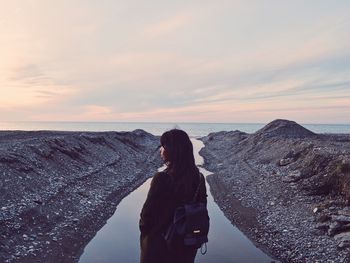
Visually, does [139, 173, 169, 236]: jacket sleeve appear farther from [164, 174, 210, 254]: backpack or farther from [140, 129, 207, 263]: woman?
[164, 174, 210, 254]: backpack

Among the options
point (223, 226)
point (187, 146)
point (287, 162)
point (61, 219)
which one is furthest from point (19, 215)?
point (287, 162)

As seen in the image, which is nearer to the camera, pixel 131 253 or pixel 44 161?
pixel 131 253

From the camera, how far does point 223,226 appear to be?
65.8 ft

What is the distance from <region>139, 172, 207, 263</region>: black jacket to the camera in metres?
5.14

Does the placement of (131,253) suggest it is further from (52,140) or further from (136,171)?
(136,171)

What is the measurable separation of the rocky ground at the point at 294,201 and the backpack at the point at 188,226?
10.7m

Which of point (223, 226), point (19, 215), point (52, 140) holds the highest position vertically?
point (52, 140)

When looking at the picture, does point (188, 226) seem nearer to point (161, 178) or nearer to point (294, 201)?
point (161, 178)

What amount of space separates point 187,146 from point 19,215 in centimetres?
1380

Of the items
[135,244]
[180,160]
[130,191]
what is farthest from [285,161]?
[180,160]

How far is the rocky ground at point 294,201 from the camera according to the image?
618 inches

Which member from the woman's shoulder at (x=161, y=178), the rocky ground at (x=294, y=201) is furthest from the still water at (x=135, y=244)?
the woman's shoulder at (x=161, y=178)

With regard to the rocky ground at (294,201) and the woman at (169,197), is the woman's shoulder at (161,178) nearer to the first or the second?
the woman at (169,197)

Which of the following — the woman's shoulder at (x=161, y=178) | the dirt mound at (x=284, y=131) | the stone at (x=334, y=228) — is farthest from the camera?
the dirt mound at (x=284, y=131)
